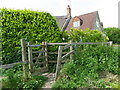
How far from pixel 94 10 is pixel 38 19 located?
57.7ft

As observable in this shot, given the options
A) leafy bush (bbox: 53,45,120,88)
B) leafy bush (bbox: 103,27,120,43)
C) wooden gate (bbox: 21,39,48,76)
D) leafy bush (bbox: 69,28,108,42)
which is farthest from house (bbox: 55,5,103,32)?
wooden gate (bbox: 21,39,48,76)

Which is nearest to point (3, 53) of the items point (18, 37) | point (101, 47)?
point (18, 37)

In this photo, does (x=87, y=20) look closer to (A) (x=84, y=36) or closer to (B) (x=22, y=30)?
(A) (x=84, y=36)

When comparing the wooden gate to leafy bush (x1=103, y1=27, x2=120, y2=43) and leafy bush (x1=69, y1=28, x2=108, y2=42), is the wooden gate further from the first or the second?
leafy bush (x1=103, y1=27, x2=120, y2=43)

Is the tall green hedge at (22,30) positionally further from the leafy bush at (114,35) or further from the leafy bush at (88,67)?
the leafy bush at (114,35)

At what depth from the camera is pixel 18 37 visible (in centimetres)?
575

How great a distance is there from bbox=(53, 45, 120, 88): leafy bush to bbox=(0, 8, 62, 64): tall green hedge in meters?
1.64

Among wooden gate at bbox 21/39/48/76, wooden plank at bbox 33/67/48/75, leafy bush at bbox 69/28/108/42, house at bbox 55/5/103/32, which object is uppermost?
house at bbox 55/5/103/32

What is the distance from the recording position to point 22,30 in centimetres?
583

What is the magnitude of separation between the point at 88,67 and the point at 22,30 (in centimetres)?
329

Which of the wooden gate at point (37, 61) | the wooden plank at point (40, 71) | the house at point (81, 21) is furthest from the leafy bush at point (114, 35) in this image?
the wooden plank at point (40, 71)

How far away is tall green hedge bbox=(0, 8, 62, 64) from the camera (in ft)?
18.3

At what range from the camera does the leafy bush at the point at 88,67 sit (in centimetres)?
371

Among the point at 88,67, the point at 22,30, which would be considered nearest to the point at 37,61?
the point at 22,30
